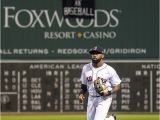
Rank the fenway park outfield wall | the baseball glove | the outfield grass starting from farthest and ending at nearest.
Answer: the fenway park outfield wall, the outfield grass, the baseball glove

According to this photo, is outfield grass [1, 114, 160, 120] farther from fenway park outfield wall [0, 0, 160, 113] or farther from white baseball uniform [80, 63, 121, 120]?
white baseball uniform [80, 63, 121, 120]

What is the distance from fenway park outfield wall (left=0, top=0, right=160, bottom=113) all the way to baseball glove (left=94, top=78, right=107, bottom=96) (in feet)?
20.4

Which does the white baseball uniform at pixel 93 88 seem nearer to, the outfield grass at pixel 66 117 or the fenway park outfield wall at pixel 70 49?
the outfield grass at pixel 66 117

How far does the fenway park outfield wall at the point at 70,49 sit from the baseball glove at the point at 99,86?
6.20 metres

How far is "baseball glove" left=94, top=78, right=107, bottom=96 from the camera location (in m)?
10.8

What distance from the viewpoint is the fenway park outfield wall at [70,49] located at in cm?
1706

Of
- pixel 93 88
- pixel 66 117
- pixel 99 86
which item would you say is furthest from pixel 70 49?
pixel 99 86

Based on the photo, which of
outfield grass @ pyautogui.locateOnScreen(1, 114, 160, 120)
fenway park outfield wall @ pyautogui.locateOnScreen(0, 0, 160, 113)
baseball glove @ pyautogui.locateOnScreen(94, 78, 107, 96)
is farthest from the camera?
fenway park outfield wall @ pyautogui.locateOnScreen(0, 0, 160, 113)

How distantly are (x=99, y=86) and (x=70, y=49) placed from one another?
6505 mm

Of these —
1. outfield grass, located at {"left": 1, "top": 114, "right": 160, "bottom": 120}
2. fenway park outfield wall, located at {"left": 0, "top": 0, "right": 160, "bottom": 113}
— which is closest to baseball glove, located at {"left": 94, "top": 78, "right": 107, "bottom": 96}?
outfield grass, located at {"left": 1, "top": 114, "right": 160, "bottom": 120}

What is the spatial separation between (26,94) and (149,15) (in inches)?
135

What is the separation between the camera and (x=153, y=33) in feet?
56.4

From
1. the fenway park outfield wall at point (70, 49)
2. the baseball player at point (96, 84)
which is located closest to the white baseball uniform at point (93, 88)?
the baseball player at point (96, 84)

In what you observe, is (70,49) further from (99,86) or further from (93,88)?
(99,86)
